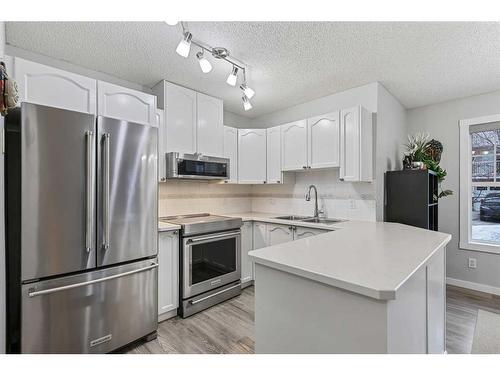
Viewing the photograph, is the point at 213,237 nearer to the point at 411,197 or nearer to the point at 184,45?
the point at 184,45

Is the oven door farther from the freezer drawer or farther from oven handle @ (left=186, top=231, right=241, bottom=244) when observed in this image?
the freezer drawer

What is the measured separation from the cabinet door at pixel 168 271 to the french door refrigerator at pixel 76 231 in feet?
0.92

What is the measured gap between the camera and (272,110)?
374 centimetres

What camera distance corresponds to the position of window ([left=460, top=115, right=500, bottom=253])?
3.03m

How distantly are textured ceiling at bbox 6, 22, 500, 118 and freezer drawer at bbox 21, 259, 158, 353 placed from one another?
1738 millimetres

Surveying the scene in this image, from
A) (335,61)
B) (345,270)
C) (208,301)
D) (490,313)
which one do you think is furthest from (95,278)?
(490,313)

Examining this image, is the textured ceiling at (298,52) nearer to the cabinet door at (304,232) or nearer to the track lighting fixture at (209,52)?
the track lighting fixture at (209,52)

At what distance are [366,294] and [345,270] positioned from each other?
0.16 m

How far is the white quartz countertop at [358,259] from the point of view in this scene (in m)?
0.90

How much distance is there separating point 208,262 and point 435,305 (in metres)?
1.92

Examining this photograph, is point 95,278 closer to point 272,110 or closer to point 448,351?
point 448,351

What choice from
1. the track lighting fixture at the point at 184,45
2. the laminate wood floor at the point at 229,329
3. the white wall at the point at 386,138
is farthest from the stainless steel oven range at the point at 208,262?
the white wall at the point at 386,138

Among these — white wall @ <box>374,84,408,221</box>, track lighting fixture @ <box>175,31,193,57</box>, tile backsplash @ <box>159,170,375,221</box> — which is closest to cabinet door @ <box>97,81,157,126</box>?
track lighting fixture @ <box>175,31,193,57</box>

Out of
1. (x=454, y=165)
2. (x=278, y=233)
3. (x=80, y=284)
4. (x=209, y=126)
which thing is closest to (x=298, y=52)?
(x=209, y=126)
